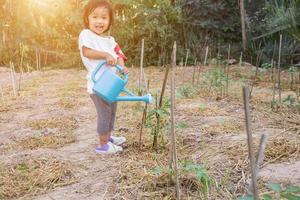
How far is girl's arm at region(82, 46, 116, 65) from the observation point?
2.78m

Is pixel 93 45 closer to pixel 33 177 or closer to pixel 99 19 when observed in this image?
pixel 99 19

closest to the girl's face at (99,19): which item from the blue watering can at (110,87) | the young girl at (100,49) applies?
the young girl at (100,49)

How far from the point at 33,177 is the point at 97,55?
0.80 m

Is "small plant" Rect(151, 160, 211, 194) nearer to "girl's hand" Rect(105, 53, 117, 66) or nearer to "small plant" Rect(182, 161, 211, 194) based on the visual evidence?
"small plant" Rect(182, 161, 211, 194)

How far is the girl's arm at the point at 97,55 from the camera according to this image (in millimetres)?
2777

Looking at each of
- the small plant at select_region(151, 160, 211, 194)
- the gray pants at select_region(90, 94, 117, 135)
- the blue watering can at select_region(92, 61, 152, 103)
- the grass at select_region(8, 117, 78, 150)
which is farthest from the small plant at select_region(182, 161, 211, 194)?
the grass at select_region(8, 117, 78, 150)

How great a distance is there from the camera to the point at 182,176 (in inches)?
91.0

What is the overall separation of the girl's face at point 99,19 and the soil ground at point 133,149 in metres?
0.56

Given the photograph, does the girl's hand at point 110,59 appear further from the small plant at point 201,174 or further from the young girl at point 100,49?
the small plant at point 201,174

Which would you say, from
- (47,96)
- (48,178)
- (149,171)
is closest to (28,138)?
(48,178)

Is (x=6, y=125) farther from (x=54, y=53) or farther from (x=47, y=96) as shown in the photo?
(x=54, y=53)

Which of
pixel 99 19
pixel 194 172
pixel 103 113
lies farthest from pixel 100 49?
pixel 194 172

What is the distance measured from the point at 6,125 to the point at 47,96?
4.42ft

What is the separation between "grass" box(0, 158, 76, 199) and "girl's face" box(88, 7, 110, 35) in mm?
835
